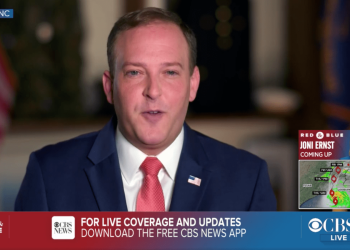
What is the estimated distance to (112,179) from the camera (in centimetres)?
99

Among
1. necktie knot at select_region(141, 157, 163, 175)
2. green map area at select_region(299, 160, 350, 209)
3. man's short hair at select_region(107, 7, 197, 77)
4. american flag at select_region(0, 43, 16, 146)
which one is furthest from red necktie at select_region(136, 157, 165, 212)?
american flag at select_region(0, 43, 16, 146)

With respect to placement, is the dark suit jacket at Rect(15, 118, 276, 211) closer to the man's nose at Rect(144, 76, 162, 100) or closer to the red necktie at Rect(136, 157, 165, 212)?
the red necktie at Rect(136, 157, 165, 212)

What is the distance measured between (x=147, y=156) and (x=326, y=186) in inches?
17.4

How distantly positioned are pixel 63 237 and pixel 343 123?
1.73 meters

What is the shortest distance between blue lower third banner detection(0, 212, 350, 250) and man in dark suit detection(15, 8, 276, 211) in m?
0.02

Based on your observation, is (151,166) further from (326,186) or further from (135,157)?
(326,186)

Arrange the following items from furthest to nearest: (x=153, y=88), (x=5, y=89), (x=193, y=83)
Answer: (x=5, y=89) → (x=193, y=83) → (x=153, y=88)

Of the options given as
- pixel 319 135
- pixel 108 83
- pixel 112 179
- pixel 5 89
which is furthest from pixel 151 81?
pixel 5 89

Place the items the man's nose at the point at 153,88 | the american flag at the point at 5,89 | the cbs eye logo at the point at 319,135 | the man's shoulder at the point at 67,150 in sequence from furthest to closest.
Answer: the american flag at the point at 5,89 → the cbs eye logo at the point at 319,135 → the man's shoulder at the point at 67,150 → the man's nose at the point at 153,88

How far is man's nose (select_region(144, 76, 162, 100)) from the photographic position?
37.1 inches

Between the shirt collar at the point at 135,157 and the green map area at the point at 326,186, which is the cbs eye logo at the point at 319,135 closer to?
the green map area at the point at 326,186

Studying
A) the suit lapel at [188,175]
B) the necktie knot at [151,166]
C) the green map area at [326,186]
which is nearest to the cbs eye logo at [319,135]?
the green map area at [326,186]

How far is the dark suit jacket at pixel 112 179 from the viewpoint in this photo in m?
0.99

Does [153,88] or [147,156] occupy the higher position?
[153,88]
